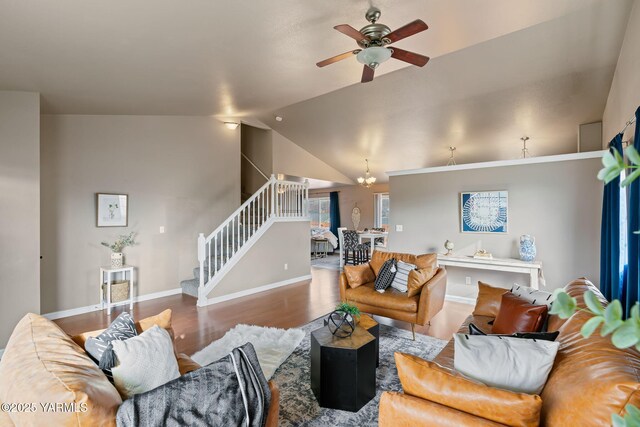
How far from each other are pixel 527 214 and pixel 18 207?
6.45 m

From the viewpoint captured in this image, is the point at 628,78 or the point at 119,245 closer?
the point at 628,78

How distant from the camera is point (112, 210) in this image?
16.3 feet

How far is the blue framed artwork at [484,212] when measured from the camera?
491cm

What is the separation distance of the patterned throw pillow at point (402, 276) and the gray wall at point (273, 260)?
2.81 m

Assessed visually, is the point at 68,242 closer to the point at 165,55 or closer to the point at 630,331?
the point at 165,55

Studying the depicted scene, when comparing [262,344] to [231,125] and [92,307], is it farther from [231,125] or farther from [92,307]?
[231,125]

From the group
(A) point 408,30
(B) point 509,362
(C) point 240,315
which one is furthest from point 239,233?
(B) point 509,362

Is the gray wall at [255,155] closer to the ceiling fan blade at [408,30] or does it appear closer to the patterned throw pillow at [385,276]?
the patterned throw pillow at [385,276]

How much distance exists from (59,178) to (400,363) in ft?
17.0

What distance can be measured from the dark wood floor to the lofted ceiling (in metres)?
2.89

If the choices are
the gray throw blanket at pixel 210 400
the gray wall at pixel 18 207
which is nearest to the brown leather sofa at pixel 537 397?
the gray throw blanket at pixel 210 400

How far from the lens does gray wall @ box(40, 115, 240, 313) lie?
445 cm

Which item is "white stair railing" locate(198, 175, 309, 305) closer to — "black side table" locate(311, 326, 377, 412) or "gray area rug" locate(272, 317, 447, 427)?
"gray area rug" locate(272, 317, 447, 427)

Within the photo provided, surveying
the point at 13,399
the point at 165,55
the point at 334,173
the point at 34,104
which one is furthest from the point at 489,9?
the point at 334,173
